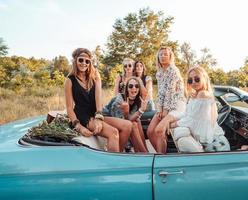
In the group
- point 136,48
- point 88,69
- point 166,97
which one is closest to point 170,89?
point 166,97

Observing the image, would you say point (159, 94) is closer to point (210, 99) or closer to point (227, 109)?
point (227, 109)

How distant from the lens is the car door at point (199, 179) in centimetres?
228

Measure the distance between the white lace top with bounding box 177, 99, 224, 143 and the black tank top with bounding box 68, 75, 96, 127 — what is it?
0.82m

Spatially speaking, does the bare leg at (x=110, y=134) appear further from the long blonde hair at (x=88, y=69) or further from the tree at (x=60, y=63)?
the tree at (x=60, y=63)

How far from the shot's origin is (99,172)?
2.34m

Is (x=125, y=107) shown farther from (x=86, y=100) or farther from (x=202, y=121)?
(x=202, y=121)

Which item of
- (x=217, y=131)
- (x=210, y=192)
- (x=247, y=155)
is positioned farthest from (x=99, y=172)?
(x=217, y=131)

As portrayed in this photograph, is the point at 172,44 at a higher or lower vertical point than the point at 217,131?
higher

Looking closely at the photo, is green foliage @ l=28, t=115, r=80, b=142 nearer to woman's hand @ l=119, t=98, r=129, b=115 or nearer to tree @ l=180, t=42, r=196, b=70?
woman's hand @ l=119, t=98, r=129, b=115

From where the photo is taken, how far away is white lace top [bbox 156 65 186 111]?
400 cm

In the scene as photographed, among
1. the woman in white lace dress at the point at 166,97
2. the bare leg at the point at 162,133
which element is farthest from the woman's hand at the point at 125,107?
the bare leg at the point at 162,133

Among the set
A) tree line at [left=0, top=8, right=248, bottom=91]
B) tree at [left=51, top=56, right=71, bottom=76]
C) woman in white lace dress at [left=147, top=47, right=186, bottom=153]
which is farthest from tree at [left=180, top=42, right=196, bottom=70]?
woman in white lace dress at [left=147, top=47, right=186, bottom=153]

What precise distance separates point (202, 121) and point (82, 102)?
40.8 inches

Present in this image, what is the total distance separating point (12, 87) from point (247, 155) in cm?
2409
